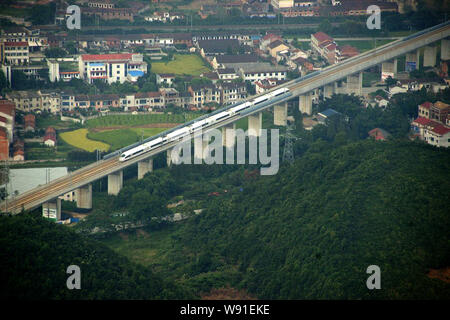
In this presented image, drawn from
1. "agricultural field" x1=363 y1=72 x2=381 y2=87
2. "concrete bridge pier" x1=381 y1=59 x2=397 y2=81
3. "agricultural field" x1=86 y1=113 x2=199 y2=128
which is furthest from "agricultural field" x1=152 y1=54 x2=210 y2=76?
"concrete bridge pier" x1=381 y1=59 x2=397 y2=81

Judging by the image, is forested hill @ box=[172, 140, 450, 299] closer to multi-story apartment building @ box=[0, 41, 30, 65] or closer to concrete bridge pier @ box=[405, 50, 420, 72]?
concrete bridge pier @ box=[405, 50, 420, 72]

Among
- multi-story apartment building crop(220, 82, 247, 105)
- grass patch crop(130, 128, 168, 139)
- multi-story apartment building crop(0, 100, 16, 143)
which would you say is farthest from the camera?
multi-story apartment building crop(220, 82, 247, 105)

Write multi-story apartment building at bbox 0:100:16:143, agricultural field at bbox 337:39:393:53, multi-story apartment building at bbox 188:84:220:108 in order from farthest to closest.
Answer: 1. agricultural field at bbox 337:39:393:53
2. multi-story apartment building at bbox 188:84:220:108
3. multi-story apartment building at bbox 0:100:16:143

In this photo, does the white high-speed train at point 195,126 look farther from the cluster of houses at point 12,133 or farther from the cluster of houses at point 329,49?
the cluster of houses at point 329,49

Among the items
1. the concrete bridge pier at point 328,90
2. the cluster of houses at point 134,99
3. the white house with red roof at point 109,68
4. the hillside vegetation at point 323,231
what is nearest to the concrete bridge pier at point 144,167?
the hillside vegetation at point 323,231

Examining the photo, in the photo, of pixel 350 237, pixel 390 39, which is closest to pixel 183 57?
pixel 390 39

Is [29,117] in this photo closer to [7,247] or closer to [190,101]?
[190,101]
